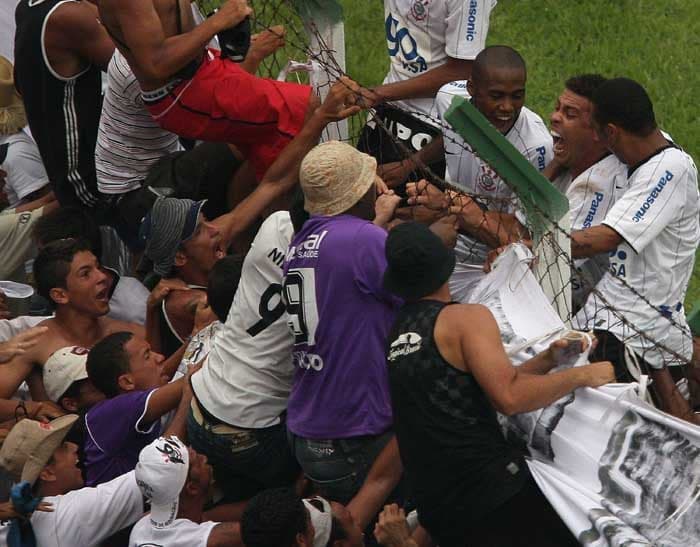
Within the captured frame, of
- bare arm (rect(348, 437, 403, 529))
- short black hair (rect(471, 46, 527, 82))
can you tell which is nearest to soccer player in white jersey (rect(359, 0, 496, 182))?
short black hair (rect(471, 46, 527, 82))

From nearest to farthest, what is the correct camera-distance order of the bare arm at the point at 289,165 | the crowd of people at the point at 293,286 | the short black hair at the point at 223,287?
the crowd of people at the point at 293,286, the short black hair at the point at 223,287, the bare arm at the point at 289,165

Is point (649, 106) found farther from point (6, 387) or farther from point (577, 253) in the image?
point (6, 387)

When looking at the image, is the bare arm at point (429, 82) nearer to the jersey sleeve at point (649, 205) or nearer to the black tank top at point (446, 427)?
the jersey sleeve at point (649, 205)

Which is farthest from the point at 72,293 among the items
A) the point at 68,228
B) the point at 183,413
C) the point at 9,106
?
the point at 9,106

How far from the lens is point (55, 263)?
289 inches

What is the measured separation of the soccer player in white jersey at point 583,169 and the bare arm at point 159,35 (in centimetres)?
165

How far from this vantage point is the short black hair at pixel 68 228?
785 centimetres

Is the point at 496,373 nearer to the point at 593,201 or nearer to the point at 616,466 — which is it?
the point at 616,466

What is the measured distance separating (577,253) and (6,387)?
2817mm

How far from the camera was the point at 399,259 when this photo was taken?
537 centimetres

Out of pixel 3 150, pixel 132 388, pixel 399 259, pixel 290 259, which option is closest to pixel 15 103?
pixel 3 150

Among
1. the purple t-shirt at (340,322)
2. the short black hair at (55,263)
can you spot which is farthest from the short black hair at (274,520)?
the short black hair at (55,263)

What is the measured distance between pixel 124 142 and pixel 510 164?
2.67 meters

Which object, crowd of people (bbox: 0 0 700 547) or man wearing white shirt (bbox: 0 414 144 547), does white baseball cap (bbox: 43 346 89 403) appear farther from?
man wearing white shirt (bbox: 0 414 144 547)
